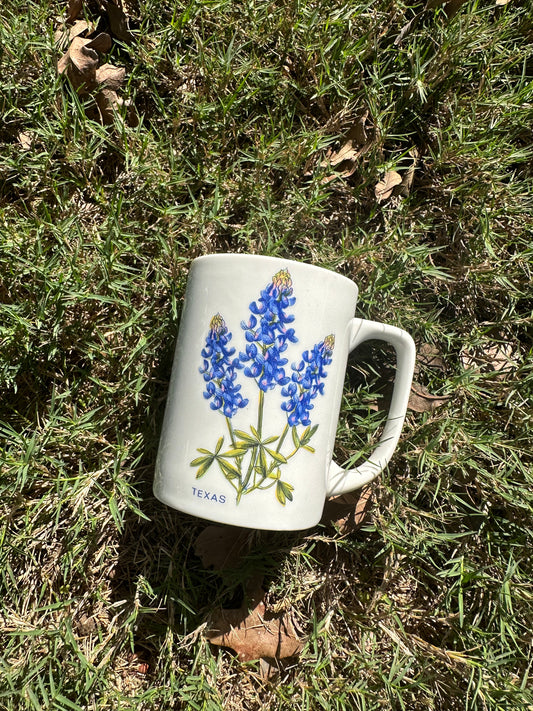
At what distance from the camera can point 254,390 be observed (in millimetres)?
1391

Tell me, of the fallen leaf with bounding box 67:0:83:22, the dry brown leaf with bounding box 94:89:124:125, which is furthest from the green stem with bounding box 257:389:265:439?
the fallen leaf with bounding box 67:0:83:22

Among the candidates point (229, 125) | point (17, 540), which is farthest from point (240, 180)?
point (17, 540)

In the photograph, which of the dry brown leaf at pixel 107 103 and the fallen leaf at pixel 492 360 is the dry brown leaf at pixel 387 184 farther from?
the dry brown leaf at pixel 107 103

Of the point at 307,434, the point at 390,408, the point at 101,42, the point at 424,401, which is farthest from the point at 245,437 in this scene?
the point at 101,42

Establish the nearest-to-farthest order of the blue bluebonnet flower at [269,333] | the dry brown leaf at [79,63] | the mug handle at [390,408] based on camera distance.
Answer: the blue bluebonnet flower at [269,333] → the mug handle at [390,408] → the dry brown leaf at [79,63]

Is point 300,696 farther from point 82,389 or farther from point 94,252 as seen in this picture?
point 94,252

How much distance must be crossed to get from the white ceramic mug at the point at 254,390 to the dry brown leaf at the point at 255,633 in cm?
52

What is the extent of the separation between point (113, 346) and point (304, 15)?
44.1 inches

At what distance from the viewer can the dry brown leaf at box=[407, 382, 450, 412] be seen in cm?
189

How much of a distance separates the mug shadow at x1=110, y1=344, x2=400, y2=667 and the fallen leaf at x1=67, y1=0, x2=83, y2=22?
1.02 m

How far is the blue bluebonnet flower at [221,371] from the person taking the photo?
1.39m

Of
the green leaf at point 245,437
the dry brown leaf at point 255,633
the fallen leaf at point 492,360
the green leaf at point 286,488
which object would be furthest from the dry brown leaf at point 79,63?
the dry brown leaf at point 255,633

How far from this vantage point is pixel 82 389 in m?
1.83

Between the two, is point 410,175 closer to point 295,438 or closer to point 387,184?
point 387,184
